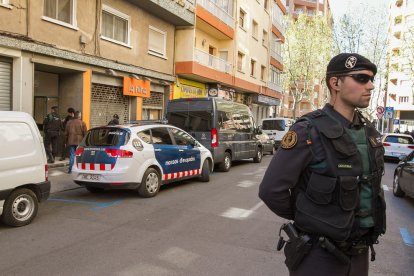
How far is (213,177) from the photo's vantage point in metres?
11.3

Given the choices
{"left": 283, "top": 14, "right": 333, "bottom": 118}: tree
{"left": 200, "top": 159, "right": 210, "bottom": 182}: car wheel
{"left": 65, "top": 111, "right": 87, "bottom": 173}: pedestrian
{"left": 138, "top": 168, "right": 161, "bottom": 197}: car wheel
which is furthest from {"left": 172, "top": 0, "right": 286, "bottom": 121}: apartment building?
{"left": 138, "top": 168, "right": 161, "bottom": 197}: car wheel

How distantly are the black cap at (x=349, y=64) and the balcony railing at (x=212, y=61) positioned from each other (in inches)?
693

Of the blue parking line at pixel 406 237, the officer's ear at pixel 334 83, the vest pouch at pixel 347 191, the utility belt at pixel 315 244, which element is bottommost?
the blue parking line at pixel 406 237

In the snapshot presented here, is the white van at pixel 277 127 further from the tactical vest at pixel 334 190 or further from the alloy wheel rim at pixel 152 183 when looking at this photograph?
the tactical vest at pixel 334 190

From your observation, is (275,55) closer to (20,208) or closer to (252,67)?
(252,67)

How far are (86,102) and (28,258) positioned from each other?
9845 millimetres

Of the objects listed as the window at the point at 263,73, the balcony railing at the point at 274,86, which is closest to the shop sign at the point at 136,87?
the window at the point at 263,73

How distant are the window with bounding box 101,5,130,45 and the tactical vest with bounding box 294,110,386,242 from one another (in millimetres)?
13474

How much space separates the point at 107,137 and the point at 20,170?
2.33 m

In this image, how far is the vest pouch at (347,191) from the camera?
204 cm

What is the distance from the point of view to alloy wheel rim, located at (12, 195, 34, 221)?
18.9 feet

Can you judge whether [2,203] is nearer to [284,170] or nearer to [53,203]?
[53,203]

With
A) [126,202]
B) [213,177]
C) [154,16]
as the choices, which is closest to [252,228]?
[126,202]

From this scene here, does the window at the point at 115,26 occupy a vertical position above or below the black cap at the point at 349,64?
above
